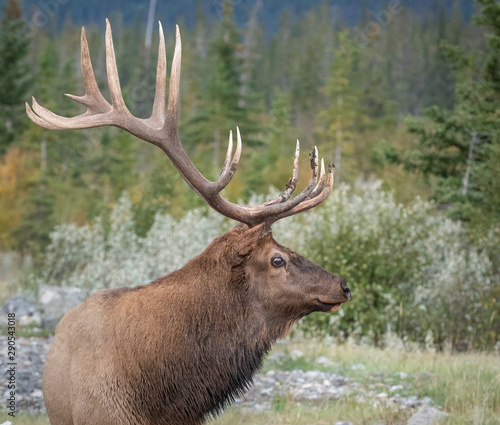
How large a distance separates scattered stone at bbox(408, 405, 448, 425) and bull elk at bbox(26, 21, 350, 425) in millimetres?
2207

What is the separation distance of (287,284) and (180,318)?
30.5 inches

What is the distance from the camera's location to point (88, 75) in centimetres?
446

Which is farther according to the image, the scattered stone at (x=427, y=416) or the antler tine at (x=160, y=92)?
the scattered stone at (x=427, y=416)

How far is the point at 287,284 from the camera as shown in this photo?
14.4 feet

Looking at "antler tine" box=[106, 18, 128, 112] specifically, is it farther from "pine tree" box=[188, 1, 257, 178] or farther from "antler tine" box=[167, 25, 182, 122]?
"pine tree" box=[188, 1, 257, 178]

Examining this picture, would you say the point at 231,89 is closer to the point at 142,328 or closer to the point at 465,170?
the point at 465,170

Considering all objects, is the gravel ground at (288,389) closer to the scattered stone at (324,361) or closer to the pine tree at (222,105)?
the scattered stone at (324,361)

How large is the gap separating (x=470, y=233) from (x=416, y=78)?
70.3 meters

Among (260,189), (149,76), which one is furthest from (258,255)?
(149,76)

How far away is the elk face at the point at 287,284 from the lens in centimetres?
436

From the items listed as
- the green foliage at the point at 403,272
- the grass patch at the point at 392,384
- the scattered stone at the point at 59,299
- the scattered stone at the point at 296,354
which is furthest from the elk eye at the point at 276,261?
the scattered stone at the point at 59,299

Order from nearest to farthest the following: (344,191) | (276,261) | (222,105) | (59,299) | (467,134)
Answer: (276,261) → (59,299) → (344,191) → (467,134) → (222,105)


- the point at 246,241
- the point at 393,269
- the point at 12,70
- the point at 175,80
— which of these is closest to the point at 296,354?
the point at 393,269

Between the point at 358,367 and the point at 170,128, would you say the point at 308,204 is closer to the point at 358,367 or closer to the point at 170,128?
the point at 170,128
